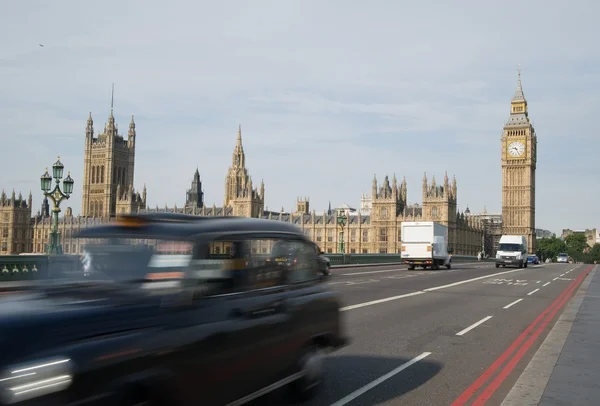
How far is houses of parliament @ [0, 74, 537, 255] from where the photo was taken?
376ft

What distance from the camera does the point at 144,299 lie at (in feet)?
14.7

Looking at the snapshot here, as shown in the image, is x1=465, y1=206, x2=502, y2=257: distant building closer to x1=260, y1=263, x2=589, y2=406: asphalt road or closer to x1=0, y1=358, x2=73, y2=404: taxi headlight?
x1=260, y1=263, x2=589, y2=406: asphalt road

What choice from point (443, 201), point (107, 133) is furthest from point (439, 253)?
point (107, 133)

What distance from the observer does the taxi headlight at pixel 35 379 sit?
3.40m

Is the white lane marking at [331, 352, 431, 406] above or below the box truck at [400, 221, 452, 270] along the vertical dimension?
below

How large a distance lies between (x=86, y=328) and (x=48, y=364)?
0.37m

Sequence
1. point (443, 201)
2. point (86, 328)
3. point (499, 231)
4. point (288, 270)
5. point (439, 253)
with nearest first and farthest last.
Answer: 1. point (86, 328)
2. point (288, 270)
3. point (439, 253)
4. point (443, 201)
5. point (499, 231)

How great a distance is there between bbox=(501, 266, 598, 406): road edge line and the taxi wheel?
199cm

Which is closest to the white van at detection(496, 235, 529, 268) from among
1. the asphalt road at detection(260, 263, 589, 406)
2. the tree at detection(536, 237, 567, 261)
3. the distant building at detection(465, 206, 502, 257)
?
the asphalt road at detection(260, 263, 589, 406)

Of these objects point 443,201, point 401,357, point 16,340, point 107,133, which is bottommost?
point 401,357

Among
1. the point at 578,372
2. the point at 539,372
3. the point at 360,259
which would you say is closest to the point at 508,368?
the point at 539,372

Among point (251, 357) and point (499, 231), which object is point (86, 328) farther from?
point (499, 231)

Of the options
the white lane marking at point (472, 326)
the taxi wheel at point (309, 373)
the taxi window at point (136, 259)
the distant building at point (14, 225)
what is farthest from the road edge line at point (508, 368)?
the distant building at point (14, 225)

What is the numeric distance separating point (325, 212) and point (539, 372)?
118721mm
